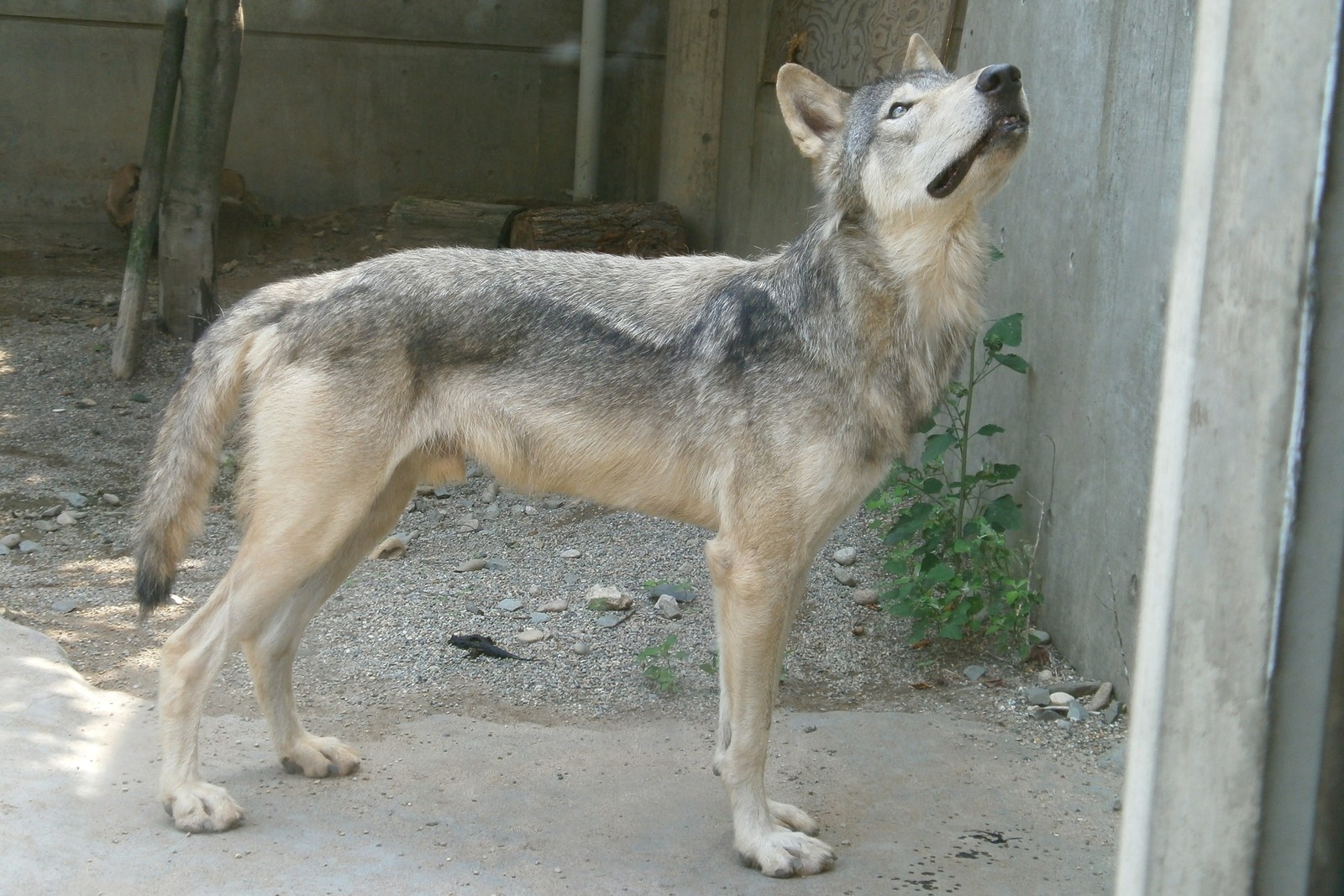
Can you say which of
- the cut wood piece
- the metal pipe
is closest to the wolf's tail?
the cut wood piece

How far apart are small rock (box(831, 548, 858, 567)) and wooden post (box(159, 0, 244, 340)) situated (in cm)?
489

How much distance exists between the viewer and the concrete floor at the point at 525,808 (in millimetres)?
3326

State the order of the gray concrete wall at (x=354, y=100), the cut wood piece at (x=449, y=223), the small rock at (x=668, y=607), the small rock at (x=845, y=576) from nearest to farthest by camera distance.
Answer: the small rock at (x=668, y=607) < the small rock at (x=845, y=576) < the cut wood piece at (x=449, y=223) < the gray concrete wall at (x=354, y=100)

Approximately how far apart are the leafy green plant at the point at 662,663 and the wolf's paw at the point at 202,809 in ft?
5.36

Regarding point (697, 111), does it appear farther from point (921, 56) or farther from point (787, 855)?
point (787, 855)

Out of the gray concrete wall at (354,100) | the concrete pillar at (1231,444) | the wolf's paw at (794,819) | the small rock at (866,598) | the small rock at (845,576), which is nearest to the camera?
the concrete pillar at (1231,444)

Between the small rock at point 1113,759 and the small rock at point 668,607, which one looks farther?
the small rock at point 668,607

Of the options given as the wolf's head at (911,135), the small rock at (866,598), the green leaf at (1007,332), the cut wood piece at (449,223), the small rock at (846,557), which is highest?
the wolf's head at (911,135)

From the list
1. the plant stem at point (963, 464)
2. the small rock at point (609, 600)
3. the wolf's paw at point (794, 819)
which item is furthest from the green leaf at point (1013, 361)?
the wolf's paw at point (794, 819)

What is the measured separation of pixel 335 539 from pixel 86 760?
113cm

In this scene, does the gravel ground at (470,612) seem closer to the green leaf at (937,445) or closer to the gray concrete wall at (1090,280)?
the gray concrete wall at (1090,280)

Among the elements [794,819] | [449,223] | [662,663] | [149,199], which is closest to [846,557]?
[662,663]

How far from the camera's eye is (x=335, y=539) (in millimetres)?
3598

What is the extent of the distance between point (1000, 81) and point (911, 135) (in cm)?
31
